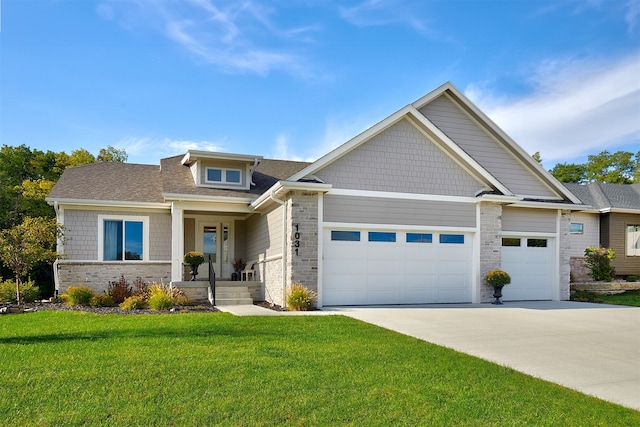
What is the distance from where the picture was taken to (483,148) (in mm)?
17594

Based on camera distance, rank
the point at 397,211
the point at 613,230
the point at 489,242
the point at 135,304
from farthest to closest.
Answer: the point at 613,230
the point at 489,242
the point at 397,211
the point at 135,304

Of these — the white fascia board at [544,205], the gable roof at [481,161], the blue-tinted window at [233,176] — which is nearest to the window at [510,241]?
the white fascia board at [544,205]

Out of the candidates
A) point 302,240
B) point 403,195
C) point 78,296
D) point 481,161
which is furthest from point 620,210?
point 78,296

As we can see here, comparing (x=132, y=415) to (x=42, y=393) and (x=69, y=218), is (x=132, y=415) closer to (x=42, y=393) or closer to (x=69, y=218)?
(x=42, y=393)

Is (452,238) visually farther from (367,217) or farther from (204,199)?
(204,199)

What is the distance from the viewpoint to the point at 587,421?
4.66 m

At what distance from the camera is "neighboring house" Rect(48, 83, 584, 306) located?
45.2 feet

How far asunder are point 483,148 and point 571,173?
30.6 metres

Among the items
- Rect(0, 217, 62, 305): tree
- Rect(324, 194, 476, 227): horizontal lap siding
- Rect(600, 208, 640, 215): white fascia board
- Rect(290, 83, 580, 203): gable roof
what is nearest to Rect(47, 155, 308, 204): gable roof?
Rect(0, 217, 62, 305): tree

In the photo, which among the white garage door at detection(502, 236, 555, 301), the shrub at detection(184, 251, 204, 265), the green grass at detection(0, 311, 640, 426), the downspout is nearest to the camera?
the green grass at detection(0, 311, 640, 426)

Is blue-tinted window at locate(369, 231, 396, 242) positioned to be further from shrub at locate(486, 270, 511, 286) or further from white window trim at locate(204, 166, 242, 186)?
white window trim at locate(204, 166, 242, 186)

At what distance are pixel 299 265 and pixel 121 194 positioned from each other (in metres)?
7.46

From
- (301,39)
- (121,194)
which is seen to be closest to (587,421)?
(301,39)

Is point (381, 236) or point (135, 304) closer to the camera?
point (135, 304)
